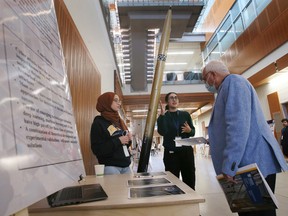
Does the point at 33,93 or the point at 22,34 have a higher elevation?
the point at 22,34

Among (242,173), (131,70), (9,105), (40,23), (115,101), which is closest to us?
(9,105)

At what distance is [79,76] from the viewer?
7.17 feet

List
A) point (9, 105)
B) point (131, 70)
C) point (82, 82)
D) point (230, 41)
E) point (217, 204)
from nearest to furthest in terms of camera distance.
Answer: point (9, 105)
point (82, 82)
point (217, 204)
point (131, 70)
point (230, 41)

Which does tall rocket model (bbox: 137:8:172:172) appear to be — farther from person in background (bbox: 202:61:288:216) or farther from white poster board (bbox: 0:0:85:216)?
white poster board (bbox: 0:0:85:216)

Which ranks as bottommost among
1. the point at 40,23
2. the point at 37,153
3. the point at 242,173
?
the point at 242,173

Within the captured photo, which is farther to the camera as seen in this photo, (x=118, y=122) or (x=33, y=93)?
(x=118, y=122)

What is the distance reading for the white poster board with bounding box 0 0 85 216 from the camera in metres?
0.43

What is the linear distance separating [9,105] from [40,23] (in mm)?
424

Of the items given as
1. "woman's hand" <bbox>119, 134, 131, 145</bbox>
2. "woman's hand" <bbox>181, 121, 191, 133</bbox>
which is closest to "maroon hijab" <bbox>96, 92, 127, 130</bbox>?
"woman's hand" <bbox>119, 134, 131, 145</bbox>

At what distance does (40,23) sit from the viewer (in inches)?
29.5

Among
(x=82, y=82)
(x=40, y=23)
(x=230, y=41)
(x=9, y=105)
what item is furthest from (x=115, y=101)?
(x=230, y=41)

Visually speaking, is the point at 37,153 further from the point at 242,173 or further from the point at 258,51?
the point at 258,51

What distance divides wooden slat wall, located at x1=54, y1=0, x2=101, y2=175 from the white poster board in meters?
1.06

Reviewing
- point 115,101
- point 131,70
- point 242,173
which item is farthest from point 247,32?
point 242,173
